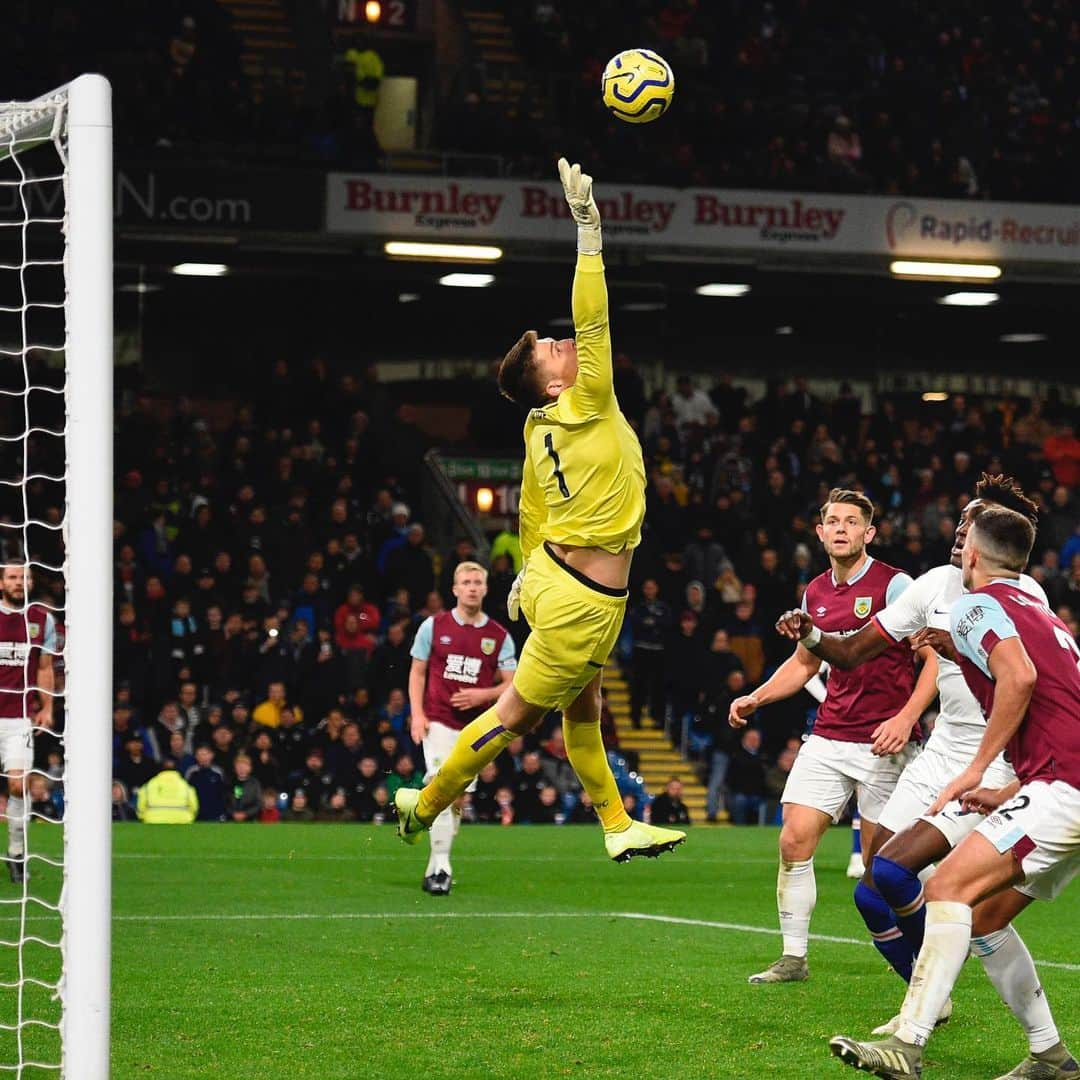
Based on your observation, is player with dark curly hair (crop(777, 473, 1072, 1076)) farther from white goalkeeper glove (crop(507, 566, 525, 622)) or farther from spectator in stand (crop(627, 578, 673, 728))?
spectator in stand (crop(627, 578, 673, 728))

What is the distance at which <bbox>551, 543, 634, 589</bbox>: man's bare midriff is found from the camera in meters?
7.53

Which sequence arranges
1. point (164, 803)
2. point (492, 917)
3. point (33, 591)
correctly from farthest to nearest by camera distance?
1. point (33, 591)
2. point (164, 803)
3. point (492, 917)

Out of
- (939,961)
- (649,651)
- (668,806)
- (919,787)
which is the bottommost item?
(668,806)

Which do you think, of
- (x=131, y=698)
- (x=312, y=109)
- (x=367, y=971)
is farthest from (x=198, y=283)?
(x=367, y=971)

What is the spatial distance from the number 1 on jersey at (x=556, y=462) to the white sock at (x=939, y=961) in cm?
239

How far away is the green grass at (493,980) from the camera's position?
672 centimetres

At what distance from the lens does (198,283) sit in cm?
2995

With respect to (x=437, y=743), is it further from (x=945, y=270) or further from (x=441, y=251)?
(x=945, y=270)

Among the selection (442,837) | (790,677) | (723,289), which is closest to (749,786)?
(442,837)

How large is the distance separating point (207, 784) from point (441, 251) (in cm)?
1021

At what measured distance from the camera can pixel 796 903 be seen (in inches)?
339

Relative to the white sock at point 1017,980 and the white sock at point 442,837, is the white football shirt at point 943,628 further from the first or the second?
the white sock at point 442,837

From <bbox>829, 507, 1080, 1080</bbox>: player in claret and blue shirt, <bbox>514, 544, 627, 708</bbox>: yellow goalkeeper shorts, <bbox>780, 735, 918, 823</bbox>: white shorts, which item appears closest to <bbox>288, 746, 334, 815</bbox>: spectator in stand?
<bbox>780, 735, 918, 823</bbox>: white shorts

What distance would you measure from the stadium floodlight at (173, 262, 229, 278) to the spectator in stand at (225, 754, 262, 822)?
10.9 metres
